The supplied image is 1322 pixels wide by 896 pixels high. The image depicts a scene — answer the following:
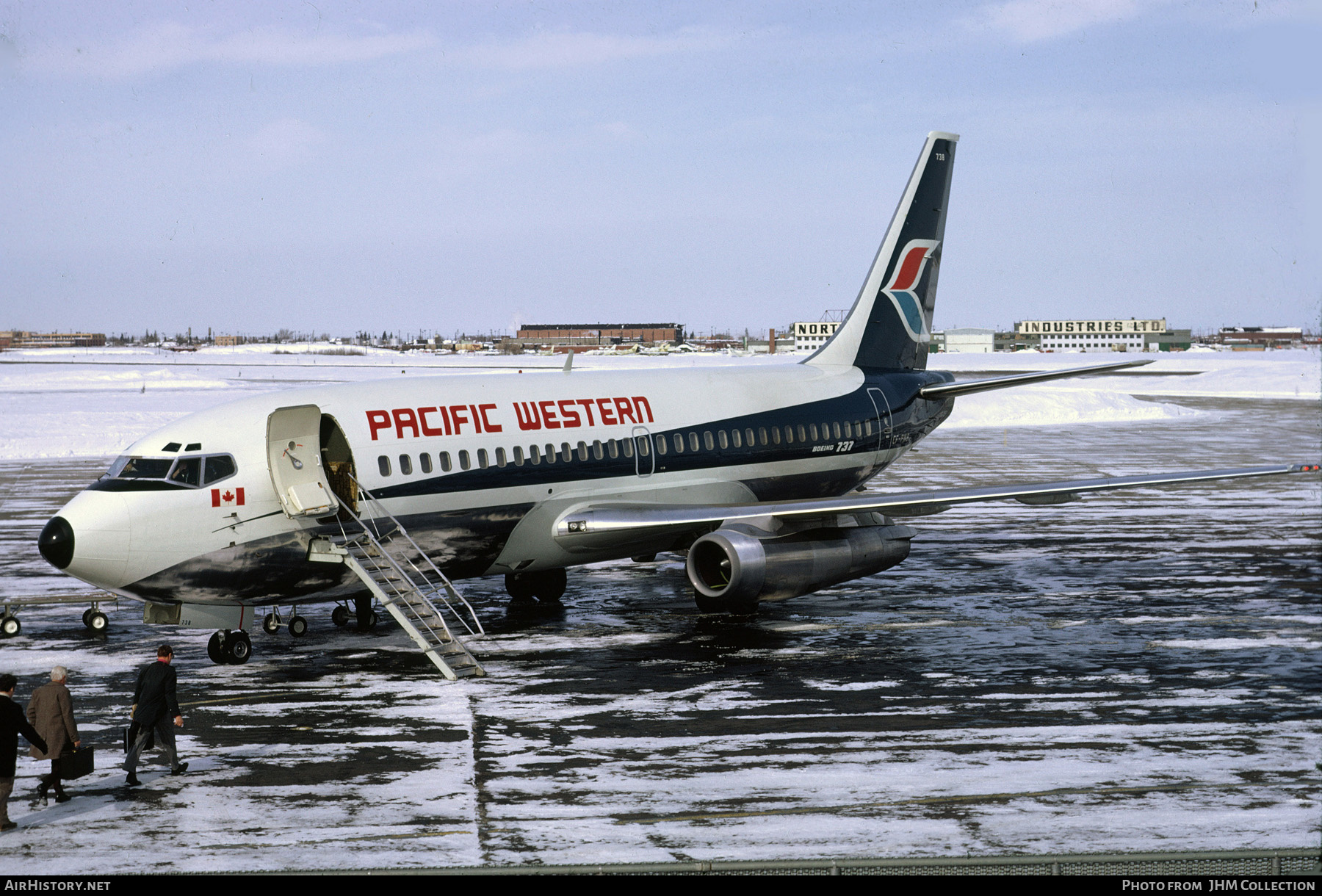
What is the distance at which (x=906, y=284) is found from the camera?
33375mm

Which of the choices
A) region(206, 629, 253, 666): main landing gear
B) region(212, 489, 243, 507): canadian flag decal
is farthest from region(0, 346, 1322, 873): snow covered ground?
region(212, 489, 243, 507): canadian flag decal

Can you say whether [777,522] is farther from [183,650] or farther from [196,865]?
[196,865]

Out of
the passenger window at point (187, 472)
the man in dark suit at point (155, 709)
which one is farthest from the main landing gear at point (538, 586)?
the man in dark suit at point (155, 709)

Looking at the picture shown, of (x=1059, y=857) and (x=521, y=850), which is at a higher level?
(x=1059, y=857)

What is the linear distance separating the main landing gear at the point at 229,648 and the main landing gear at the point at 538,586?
6.42 metres

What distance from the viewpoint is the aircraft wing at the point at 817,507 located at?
79.3ft

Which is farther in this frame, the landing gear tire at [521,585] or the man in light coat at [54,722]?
the landing gear tire at [521,585]

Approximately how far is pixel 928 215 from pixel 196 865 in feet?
84.3

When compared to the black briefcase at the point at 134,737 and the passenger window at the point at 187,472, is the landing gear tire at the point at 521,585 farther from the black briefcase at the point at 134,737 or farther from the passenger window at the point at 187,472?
the black briefcase at the point at 134,737

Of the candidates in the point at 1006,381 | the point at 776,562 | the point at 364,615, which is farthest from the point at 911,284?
the point at 364,615

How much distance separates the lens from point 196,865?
41.5 feet

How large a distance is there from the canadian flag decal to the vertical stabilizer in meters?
15.4

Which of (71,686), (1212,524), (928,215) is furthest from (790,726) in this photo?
(1212,524)

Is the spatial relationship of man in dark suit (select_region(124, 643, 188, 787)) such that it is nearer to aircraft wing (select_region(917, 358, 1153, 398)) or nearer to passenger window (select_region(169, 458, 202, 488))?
passenger window (select_region(169, 458, 202, 488))
